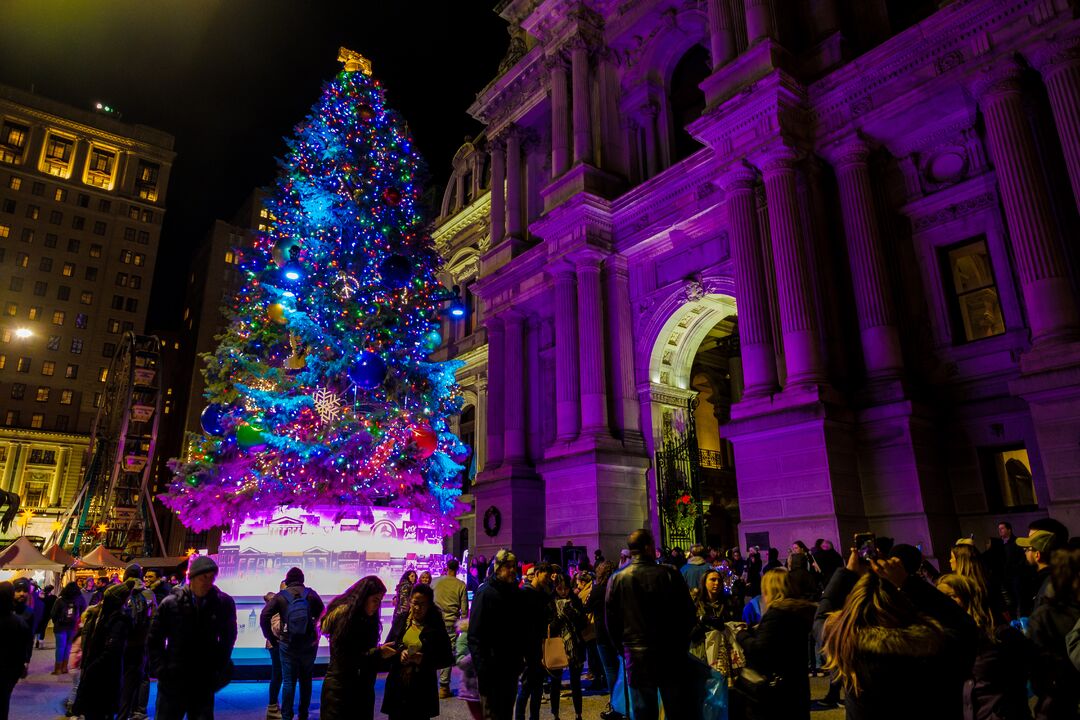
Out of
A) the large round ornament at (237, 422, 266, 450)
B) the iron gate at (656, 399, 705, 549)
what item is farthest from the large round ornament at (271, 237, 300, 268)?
the iron gate at (656, 399, 705, 549)

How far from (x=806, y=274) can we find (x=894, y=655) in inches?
531

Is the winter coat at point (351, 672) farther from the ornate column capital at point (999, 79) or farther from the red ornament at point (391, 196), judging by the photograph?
the ornate column capital at point (999, 79)

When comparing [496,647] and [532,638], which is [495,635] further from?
[532,638]

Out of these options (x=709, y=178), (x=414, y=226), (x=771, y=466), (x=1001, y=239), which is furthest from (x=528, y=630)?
(x=709, y=178)

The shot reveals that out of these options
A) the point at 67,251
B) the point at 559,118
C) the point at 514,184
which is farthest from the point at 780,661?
the point at 67,251

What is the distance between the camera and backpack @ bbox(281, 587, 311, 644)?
7.43 meters

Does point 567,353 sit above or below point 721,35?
below

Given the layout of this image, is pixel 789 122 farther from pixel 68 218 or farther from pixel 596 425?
pixel 68 218

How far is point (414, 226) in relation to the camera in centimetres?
1708

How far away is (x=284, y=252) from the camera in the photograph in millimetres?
15547

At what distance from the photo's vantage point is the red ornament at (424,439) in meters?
14.9

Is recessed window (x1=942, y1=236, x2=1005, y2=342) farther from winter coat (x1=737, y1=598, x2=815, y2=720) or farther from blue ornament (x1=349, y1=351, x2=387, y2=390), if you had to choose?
winter coat (x1=737, y1=598, x2=815, y2=720)

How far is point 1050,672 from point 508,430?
796 inches

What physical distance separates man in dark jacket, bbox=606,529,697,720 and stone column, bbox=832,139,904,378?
10968mm
